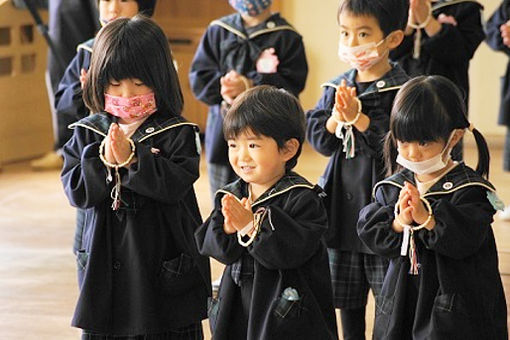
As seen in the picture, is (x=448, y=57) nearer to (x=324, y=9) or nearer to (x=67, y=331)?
(x=67, y=331)

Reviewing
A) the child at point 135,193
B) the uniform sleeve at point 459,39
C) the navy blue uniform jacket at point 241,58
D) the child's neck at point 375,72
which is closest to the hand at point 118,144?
the child at point 135,193

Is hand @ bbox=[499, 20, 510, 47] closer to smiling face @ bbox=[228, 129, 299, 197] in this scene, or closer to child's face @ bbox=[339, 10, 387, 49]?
child's face @ bbox=[339, 10, 387, 49]

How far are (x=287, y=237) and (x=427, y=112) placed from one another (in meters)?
0.40

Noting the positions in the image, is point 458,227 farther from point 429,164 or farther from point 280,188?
point 280,188

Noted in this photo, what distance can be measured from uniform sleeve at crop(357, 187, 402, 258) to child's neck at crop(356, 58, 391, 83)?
22.6 inches

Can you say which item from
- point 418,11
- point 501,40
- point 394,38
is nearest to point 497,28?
point 501,40

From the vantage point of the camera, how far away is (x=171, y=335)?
258cm

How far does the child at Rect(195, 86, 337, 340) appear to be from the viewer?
2.24 m

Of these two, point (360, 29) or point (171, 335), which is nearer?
point (171, 335)

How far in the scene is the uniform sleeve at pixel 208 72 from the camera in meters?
3.67

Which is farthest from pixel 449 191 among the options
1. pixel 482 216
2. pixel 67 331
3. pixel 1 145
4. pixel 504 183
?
pixel 1 145

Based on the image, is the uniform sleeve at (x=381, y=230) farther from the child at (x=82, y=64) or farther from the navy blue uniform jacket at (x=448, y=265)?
the child at (x=82, y=64)

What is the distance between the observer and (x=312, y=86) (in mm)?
6508

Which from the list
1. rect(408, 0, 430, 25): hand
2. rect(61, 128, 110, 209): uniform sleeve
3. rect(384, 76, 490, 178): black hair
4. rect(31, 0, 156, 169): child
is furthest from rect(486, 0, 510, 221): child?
rect(61, 128, 110, 209): uniform sleeve
